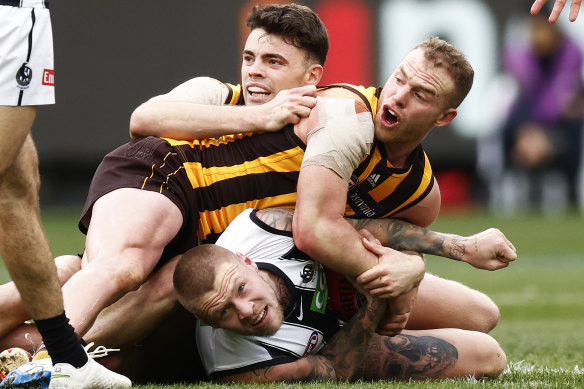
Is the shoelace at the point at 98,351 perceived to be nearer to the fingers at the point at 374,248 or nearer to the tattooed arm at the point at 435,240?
the tattooed arm at the point at 435,240

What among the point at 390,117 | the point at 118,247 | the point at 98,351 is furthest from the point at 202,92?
the point at 98,351

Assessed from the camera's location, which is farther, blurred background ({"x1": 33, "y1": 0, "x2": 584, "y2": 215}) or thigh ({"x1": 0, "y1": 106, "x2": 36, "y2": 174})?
blurred background ({"x1": 33, "y1": 0, "x2": 584, "y2": 215})

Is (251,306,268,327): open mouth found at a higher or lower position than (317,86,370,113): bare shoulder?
lower

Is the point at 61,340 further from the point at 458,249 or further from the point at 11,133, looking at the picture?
the point at 458,249

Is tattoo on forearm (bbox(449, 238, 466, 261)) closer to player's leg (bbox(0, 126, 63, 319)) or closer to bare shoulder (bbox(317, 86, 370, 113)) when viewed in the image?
bare shoulder (bbox(317, 86, 370, 113))

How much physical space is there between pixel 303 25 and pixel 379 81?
33.8 ft

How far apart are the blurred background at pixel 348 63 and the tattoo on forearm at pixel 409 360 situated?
36.5 ft

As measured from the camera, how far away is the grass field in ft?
17.2

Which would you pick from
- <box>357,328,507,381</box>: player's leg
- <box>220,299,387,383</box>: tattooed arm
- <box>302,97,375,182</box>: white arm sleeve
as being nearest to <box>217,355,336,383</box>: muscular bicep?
<box>220,299,387,383</box>: tattooed arm

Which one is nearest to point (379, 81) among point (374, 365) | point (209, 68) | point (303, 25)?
point (209, 68)

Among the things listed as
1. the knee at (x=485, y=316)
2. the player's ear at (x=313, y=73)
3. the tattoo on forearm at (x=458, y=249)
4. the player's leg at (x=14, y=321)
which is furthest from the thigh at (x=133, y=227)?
the knee at (x=485, y=316)

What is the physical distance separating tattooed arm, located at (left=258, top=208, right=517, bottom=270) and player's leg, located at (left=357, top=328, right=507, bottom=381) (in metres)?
0.41

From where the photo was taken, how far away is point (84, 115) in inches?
635

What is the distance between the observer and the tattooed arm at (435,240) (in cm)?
506
